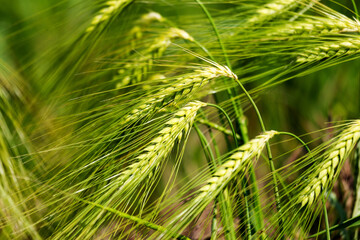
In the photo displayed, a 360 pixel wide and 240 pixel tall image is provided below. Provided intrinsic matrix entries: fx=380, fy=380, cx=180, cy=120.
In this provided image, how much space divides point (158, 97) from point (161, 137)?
61mm

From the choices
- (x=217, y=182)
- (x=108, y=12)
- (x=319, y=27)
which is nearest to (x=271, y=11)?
(x=319, y=27)

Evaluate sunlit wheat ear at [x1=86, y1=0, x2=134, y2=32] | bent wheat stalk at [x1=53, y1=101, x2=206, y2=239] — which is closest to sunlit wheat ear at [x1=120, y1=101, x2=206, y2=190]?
bent wheat stalk at [x1=53, y1=101, x2=206, y2=239]

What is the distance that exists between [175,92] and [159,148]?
92 mm

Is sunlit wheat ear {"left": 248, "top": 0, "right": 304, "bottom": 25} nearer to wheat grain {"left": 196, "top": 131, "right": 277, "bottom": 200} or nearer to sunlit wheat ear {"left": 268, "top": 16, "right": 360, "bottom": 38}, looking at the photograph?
sunlit wheat ear {"left": 268, "top": 16, "right": 360, "bottom": 38}

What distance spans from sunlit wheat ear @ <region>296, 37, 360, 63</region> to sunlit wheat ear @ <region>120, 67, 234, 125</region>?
0.54 feet

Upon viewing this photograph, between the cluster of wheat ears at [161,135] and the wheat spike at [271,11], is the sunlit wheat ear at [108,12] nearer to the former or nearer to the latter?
the cluster of wheat ears at [161,135]

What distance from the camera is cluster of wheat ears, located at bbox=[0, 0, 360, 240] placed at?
0.49 metres

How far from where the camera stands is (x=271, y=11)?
740mm

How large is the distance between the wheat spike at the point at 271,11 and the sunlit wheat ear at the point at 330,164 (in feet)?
0.98

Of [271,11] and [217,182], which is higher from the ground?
[271,11]

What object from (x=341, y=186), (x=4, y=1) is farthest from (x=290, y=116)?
(x=4, y=1)

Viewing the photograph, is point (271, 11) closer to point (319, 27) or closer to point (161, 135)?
point (319, 27)

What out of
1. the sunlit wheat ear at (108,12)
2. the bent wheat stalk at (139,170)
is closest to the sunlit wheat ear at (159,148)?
the bent wheat stalk at (139,170)

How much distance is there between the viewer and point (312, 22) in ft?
2.10
